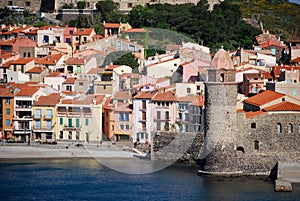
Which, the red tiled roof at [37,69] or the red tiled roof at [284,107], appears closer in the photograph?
the red tiled roof at [284,107]

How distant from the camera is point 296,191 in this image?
3841 cm

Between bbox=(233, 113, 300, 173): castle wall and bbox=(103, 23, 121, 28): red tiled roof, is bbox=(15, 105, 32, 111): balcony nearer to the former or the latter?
bbox=(233, 113, 300, 173): castle wall

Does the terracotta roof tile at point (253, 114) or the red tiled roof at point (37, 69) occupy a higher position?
the red tiled roof at point (37, 69)

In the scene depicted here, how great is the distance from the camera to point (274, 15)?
243 ft

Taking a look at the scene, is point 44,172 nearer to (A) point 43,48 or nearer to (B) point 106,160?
(B) point 106,160

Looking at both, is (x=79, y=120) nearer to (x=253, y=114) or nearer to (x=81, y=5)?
(x=253, y=114)

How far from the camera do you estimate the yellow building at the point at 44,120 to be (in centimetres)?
4956

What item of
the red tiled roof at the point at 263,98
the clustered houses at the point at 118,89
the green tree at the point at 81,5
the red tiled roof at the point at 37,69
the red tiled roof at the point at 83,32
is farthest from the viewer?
the green tree at the point at 81,5

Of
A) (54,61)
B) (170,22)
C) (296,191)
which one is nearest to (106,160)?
(296,191)

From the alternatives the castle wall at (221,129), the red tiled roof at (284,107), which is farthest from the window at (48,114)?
the red tiled roof at (284,107)

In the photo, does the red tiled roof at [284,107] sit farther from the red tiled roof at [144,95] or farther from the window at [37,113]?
the window at [37,113]

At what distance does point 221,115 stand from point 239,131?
2.83 ft

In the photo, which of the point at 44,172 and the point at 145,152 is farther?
the point at 145,152

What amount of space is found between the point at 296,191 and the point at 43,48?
24812 mm
